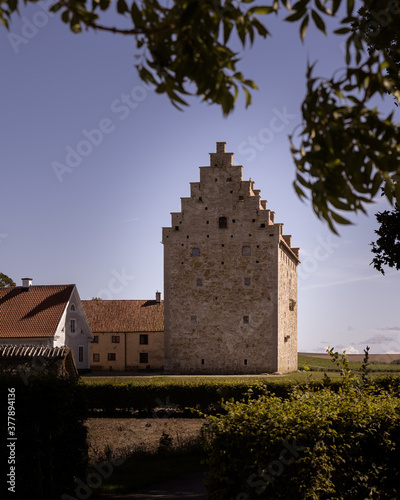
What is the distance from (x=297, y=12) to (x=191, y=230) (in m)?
47.6

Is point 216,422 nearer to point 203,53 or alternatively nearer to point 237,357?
point 203,53

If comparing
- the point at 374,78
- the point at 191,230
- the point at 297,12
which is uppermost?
the point at 191,230

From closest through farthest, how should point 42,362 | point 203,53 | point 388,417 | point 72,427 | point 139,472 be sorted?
point 203,53 < point 388,417 < point 72,427 < point 139,472 < point 42,362

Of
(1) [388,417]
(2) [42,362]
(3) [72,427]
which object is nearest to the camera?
(1) [388,417]

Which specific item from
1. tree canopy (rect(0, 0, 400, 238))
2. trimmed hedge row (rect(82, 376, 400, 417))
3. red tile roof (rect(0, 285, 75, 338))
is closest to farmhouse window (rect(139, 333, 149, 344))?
red tile roof (rect(0, 285, 75, 338))

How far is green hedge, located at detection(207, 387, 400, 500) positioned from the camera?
8.17 meters

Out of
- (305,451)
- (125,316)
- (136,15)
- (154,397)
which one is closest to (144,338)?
(125,316)

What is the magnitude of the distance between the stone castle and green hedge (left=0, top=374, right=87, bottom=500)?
3890 centimetres

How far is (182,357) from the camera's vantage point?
51000 millimetres

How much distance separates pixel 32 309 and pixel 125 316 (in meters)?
15.6

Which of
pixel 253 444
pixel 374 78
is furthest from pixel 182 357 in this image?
pixel 374 78

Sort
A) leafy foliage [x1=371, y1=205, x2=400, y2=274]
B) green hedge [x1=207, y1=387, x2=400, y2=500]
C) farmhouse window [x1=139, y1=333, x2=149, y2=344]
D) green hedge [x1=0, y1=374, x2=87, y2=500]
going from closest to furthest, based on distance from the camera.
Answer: green hedge [x1=207, y1=387, x2=400, y2=500] < green hedge [x1=0, y1=374, x2=87, y2=500] < leafy foliage [x1=371, y1=205, x2=400, y2=274] < farmhouse window [x1=139, y1=333, x2=149, y2=344]

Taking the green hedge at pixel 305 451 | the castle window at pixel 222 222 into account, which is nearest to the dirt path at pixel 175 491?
the green hedge at pixel 305 451

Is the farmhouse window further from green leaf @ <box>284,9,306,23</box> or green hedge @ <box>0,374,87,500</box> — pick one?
green leaf @ <box>284,9,306,23</box>
